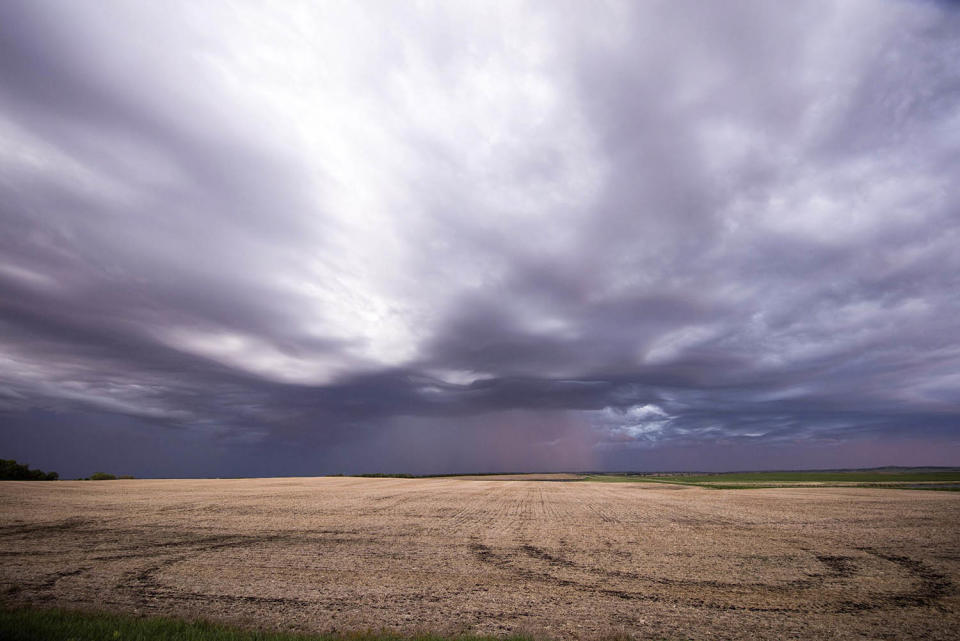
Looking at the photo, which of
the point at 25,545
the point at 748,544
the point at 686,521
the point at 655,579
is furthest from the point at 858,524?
the point at 25,545

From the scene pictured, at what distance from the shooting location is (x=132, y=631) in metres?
9.40

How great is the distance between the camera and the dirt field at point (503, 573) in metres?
11.2

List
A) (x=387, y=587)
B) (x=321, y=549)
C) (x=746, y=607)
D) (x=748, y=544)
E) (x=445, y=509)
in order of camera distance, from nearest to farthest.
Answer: (x=746, y=607) < (x=387, y=587) < (x=321, y=549) < (x=748, y=544) < (x=445, y=509)

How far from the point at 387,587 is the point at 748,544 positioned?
1790 cm

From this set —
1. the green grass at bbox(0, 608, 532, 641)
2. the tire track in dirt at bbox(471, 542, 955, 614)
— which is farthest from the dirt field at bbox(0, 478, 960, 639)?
the green grass at bbox(0, 608, 532, 641)

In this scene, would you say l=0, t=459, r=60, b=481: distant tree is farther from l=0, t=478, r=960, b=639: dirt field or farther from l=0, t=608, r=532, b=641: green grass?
l=0, t=608, r=532, b=641: green grass

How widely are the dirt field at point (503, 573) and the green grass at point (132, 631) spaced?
892 millimetres

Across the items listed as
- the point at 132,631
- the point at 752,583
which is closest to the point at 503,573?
the point at 752,583

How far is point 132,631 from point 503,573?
10.3 meters

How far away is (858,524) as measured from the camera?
2853cm

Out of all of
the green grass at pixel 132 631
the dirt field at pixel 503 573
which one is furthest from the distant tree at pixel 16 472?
the green grass at pixel 132 631

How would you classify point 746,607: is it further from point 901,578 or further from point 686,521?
point 686,521

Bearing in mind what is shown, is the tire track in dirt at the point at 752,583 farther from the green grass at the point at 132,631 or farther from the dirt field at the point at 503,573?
the green grass at the point at 132,631

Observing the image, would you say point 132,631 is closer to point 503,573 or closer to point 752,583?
point 503,573
